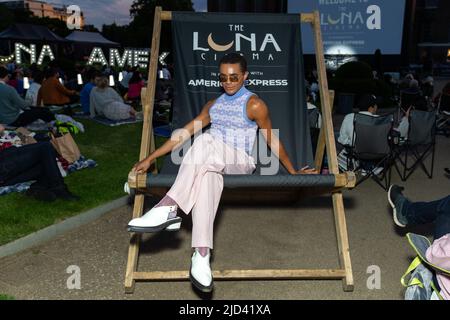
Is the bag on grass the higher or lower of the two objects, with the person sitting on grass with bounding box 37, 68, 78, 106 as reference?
lower

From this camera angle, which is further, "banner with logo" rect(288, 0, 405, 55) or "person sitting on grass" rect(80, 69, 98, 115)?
"banner with logo" rect(288, 0, 405, 55)

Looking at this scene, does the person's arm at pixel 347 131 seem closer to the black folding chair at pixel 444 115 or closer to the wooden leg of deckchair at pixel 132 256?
the wooden leg of deckchair at pixel 132 256

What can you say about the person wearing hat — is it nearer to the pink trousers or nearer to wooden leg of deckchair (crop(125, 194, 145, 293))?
the pink trousers

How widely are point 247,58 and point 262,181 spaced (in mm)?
1853

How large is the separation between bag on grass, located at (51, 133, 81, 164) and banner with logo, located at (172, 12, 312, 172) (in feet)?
7.38

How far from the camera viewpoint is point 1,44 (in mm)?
41906

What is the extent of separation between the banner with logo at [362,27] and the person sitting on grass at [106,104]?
45.1 ft

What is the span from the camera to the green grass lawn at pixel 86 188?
3898mm

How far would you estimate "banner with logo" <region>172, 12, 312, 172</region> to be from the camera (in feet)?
13.3

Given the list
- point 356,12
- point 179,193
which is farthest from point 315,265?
point 356,12

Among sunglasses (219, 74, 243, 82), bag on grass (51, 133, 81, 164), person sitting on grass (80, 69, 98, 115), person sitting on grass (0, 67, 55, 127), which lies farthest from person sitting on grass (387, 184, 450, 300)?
person sitting on grass (80, 69, 98, 115)

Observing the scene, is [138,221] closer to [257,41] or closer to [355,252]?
[355,252]

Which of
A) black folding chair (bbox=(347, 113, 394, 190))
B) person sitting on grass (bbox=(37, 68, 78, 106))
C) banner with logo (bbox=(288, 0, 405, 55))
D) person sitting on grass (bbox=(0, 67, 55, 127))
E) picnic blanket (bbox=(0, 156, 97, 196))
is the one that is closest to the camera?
picnic blanket (bbox=(0, 156, 97, 196))

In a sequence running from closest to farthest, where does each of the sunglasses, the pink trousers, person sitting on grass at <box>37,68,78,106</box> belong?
the pink trousers, the sunglasses, person sitting on grass at <box>37,68,78,106</box>
